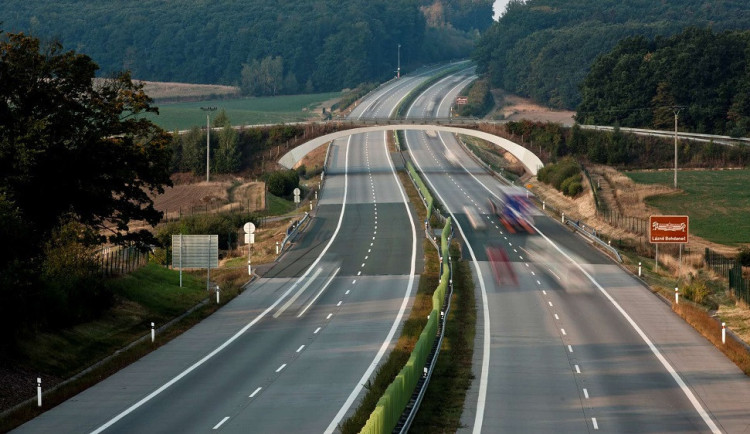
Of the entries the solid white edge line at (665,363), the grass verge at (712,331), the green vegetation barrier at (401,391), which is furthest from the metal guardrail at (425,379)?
the grass verge at (712,331)

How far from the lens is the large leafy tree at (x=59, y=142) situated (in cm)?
4394

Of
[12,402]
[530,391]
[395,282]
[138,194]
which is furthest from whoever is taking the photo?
[395,282]

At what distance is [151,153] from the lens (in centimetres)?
5169

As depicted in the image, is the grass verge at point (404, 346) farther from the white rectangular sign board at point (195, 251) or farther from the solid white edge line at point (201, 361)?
the white rectangular sign board at point (195, 251)

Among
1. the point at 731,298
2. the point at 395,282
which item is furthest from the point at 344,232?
the point at 731,298

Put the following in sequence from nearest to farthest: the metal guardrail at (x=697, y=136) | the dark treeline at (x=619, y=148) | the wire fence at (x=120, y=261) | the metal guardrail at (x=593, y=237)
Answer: the wire fence at (x=120, y=261)
the metal guardrail at (x=593, y=237)
the dark treeline at (x=619, y=148)
the metal guardrail at (x=697, y=136)

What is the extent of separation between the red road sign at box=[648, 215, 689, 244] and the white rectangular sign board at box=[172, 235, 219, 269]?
83.2 feet

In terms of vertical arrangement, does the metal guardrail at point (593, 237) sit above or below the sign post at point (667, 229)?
below

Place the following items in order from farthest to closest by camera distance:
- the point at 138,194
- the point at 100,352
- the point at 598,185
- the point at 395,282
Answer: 1. the point at 598,185
2. the point at 395,282
3. the point at 138,194
4. the point at 100,352

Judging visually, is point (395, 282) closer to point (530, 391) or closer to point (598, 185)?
point (530, 391)

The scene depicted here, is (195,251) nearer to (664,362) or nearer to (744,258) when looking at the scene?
(664,362)

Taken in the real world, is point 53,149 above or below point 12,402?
above

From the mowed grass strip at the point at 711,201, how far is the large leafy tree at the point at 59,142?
44.3 m

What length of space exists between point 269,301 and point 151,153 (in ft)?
31.6
